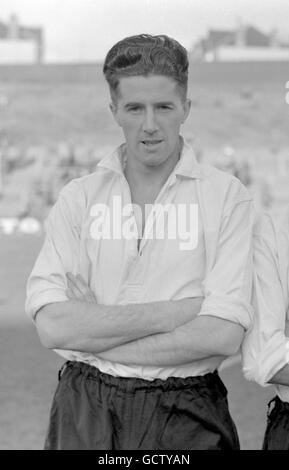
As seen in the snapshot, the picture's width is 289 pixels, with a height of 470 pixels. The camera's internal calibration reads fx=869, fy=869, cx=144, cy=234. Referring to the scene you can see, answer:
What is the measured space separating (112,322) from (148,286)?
12cm

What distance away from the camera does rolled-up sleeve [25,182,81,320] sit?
6.56 feet

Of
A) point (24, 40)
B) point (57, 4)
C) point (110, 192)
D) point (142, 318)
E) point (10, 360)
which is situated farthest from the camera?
point (10, 360)

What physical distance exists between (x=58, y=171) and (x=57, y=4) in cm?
93

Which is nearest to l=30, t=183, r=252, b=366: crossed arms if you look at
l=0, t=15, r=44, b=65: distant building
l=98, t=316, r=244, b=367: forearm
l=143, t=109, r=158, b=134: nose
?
l=98, t=316, r=244, b=367: forearm

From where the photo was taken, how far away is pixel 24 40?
13.3ft

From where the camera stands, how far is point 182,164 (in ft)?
6.67

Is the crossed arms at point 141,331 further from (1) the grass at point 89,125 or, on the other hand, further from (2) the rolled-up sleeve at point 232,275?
(1) the grass at point 89,125

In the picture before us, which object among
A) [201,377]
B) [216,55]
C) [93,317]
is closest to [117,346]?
[93,317]

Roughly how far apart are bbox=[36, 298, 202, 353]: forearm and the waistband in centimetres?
7

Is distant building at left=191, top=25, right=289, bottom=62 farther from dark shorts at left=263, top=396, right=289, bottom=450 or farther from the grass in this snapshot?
dark shorts at left=263, top=396, right=289, bottom=450

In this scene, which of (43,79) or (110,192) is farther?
(43,79)

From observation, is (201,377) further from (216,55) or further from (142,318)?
(216,55)

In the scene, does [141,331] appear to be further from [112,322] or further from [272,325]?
[272,325]

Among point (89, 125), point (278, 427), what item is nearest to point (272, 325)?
point (278, 427)
